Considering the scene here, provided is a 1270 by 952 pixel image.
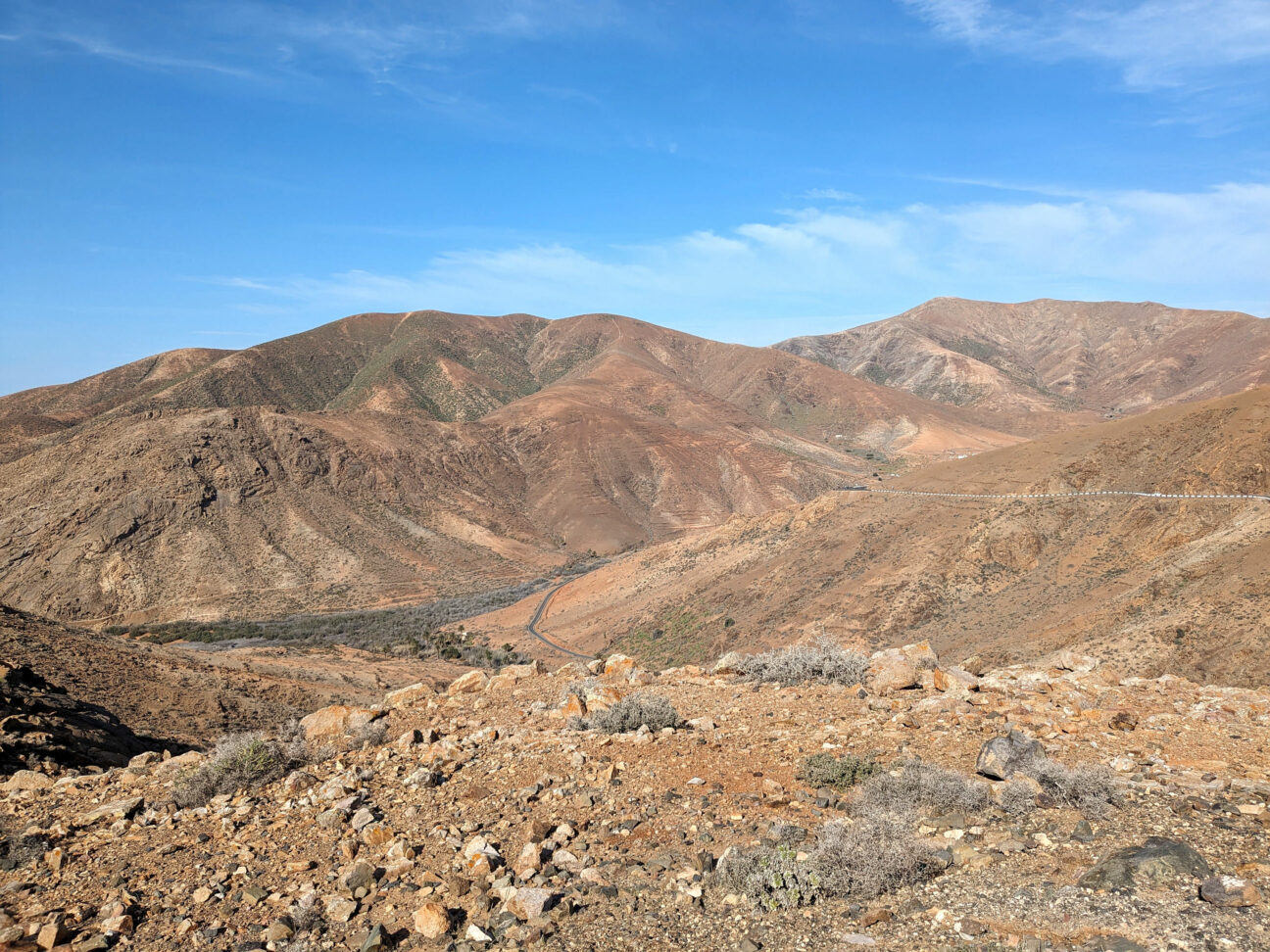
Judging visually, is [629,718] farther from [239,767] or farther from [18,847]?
[18,847]

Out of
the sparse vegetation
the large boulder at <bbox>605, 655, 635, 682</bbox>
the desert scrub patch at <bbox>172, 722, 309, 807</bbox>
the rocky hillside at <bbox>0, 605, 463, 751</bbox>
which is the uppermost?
the desert scrub patch at <bbox>172, 722, 309, 807</bbox>

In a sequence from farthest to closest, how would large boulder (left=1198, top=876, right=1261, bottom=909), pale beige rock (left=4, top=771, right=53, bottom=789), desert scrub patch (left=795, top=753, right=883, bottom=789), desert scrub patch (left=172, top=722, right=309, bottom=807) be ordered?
1. pale beige rock (left=4, top=771, right=53, bottom=789)
2. desert scrub patch (left=172, top=722, right=309, bottom=807)
3. desert scrub patch (left=795, top=753, right=883, bottom=789)
4. large boulder (left=1198, top=876, right=1261, bottom=909)

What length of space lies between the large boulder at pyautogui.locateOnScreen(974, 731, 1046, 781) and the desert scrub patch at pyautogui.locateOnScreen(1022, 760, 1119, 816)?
0.10 m

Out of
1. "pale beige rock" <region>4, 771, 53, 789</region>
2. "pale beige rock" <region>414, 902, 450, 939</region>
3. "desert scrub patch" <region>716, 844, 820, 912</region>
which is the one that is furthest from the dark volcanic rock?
"desert scrub patch" <region>716, 844, 820, 912</region>

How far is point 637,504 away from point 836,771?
6881 centimetres

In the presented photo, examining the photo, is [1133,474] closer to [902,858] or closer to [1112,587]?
[1112,587]

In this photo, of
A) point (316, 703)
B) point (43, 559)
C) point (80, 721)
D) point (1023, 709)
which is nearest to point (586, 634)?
point (316, 703)

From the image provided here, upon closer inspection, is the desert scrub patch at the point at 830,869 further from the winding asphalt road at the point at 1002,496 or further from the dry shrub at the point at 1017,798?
the winding asphalt road at the point at 1002,496

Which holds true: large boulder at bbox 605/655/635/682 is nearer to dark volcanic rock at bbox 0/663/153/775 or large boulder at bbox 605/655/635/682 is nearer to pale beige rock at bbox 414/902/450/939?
pale beige rock at bbox 414/902/450/939

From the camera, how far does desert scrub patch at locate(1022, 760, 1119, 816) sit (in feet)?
18.9

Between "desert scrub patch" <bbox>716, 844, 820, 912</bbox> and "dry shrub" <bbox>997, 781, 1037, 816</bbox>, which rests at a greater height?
"dry shrub" <bbox>997, 781, 1037, 816</bbox>

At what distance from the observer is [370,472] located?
66438mm

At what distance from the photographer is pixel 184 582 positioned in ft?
161

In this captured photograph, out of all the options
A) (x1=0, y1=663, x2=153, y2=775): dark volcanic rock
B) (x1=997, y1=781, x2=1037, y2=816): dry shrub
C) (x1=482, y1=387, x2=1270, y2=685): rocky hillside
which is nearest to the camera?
(x1=997, y1=781, x2=1037, y2=816): dry shrub
